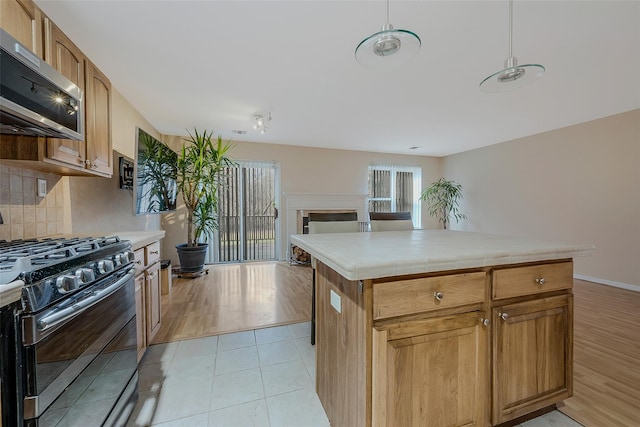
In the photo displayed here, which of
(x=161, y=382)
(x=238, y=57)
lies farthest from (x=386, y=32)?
(x=161, y=382)

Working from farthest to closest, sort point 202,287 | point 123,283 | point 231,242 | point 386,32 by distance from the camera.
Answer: point 231,242 < point 202,287 < point 123,283 < point 386,32

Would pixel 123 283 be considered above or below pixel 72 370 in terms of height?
above

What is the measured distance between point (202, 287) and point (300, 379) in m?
2.39

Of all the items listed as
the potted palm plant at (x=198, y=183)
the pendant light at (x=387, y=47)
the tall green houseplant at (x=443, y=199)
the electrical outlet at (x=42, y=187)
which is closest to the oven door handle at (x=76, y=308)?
the electrical outlet at (x=42, y=187)

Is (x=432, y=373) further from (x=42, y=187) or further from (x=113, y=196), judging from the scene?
(x=113, y=196)

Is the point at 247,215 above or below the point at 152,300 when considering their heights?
above

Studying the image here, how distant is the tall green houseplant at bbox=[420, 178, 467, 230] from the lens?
583 cm

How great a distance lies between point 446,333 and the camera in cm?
107

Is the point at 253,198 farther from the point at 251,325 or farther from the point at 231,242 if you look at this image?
the point at 251,325

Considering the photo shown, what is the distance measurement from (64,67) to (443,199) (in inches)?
250

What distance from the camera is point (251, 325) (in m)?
2.45

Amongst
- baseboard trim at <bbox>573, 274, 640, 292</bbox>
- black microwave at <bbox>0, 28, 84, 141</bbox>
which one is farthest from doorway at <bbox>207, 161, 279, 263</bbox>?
baseboard trim at <bbox>573, 274, 640, 292</bbox>

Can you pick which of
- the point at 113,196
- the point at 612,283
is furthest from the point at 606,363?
the point at 113,196

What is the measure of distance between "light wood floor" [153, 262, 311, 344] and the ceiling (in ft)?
7.92
